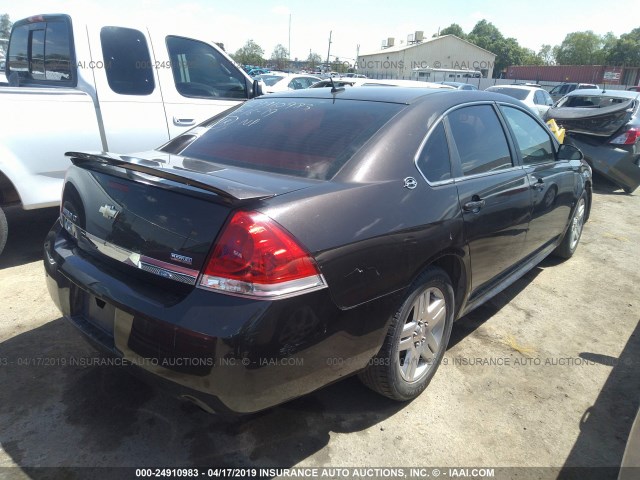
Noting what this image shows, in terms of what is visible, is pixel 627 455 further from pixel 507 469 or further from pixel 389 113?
pixel 389 113

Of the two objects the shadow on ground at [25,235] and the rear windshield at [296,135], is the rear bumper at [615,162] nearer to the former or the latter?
the rear windshield at [296,135]

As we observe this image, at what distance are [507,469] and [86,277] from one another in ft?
6.97

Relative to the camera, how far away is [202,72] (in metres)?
5.29

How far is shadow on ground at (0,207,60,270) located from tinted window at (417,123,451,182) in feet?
11.9

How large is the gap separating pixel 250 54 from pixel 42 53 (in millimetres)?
73882

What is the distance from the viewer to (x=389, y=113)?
8.57ft

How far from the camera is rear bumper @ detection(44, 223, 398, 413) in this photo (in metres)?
1.77

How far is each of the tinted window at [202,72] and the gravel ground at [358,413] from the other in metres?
2.64

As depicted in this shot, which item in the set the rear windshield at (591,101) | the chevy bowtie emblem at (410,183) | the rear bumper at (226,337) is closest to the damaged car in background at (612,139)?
the rear windshield at (591,101)

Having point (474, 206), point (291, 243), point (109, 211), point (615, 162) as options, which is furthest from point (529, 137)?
point (615, 162)

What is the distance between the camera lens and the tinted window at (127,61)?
458 cm

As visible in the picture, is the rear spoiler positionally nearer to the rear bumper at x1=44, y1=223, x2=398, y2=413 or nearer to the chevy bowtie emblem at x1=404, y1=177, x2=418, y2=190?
the rear bumper at x1=44, y1=223, x2=398, y2=413

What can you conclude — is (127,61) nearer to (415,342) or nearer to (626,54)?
(415,342)

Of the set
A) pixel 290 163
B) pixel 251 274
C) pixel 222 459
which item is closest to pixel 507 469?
pixel 222 459
